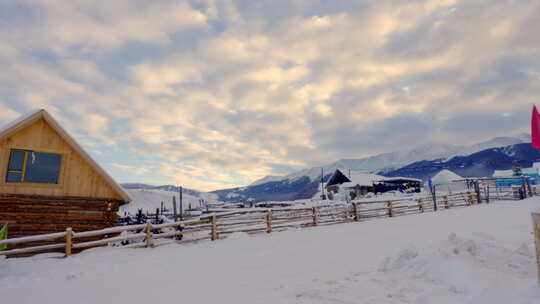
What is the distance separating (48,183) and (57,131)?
2348 mm

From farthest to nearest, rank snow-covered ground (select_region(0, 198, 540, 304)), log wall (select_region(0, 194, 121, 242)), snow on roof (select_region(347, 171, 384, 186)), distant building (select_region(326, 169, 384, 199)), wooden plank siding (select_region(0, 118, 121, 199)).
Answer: snow on roof (select_region(347, 171, 384, 186)), distant building (select_region(326, 169, 384, 199)), wooden plank siding (select_region(0, 118, 121, 199)), log wall (select_region(0, 194, 121, 242)), snow-covered ground (select_region(0, 198, 540, 304))

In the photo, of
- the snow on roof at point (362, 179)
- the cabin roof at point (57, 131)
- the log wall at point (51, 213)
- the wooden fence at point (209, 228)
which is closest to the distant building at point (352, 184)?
the snow on roof at point (362, 179)

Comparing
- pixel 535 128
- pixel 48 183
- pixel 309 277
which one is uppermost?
pixel 535 128

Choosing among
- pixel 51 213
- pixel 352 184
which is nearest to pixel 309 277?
pixel 51 213

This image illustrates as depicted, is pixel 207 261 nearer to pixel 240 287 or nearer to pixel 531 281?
pixel 240 287

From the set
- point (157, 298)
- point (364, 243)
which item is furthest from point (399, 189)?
point (157, 298)

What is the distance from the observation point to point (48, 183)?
513 inches

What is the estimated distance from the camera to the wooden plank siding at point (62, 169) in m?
12.4

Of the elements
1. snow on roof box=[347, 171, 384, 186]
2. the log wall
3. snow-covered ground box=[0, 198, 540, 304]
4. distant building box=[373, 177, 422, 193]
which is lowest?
snow-covered ground box=[0, 198, 540, 304]

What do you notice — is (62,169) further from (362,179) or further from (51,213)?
(362,179)

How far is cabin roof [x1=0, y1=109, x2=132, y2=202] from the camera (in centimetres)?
1218

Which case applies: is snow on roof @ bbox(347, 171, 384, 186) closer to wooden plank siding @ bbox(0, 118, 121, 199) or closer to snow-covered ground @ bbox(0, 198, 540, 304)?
snow-covered ground @ bbox(0, 198, 540, 304)

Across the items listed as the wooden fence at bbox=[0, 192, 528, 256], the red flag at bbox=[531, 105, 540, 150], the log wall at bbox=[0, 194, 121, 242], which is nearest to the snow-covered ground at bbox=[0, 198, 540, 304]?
the wooden fence at bbox=[0, 192, 528, 256]

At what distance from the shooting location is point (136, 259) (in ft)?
30.6
